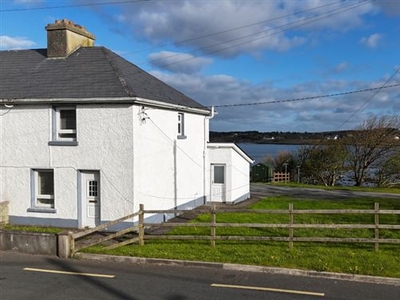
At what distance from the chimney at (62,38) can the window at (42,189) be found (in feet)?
17.0

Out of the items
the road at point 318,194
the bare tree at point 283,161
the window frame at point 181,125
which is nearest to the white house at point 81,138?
the window frame at point 181,125

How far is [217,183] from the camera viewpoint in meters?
22.6

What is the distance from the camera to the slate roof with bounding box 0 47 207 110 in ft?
51.1

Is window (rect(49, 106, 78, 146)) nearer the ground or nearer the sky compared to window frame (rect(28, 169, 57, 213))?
nearer the sky

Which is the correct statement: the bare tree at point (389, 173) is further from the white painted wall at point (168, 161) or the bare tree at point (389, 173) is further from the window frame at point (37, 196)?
the window frame at point (37, 196)

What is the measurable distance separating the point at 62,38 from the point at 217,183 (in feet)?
33.6

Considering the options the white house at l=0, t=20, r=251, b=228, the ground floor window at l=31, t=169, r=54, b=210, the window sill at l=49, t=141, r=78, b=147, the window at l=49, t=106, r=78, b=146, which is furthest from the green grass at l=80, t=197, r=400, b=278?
the window at l=49, t=106, r=78, b=146

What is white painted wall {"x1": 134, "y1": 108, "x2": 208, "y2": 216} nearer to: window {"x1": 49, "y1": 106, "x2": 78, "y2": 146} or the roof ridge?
the roof ridge

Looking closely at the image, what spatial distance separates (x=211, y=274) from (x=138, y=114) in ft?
23.9

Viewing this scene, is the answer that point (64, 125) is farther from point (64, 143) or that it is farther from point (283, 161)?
point (283, 161)

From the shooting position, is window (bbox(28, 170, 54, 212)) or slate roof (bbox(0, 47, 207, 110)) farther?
window (bbox(28, 170, 54, 212))

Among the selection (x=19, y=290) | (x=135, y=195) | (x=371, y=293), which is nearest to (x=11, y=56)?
(x=135, y=195)

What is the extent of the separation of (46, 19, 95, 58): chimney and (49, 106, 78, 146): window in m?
3.39

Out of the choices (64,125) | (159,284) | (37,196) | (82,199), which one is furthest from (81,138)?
(159,284)
